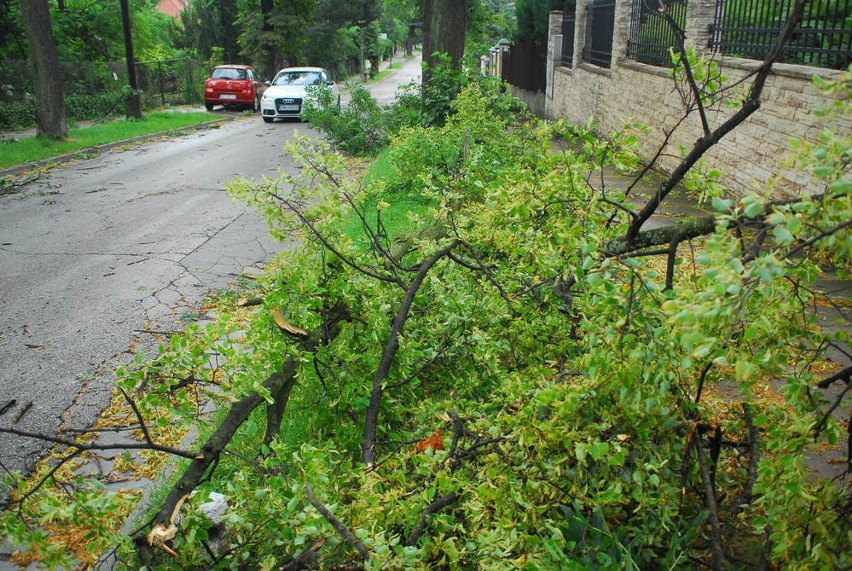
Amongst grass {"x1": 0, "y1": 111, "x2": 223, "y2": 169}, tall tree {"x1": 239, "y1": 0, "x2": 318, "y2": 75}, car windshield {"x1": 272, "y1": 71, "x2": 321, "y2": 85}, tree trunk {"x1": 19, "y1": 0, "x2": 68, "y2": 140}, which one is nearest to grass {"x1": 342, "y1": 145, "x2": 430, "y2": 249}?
grass {"x1": 0, "y1": 111, "x2": 223, "y2": 169}

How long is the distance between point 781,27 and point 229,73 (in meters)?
26.8

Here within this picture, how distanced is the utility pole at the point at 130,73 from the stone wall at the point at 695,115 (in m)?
14.6

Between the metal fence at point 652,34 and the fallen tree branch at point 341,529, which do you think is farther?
the metal fence at point 652,34

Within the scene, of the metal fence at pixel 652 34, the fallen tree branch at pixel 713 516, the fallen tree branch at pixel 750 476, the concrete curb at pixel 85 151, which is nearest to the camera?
the fallen tree branch at pixel 713 516

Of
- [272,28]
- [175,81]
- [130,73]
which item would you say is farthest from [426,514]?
[272,28]

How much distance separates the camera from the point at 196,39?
4756cm

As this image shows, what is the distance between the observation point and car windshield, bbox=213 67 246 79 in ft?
103

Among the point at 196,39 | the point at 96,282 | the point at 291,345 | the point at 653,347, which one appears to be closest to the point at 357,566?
the point at 653,347

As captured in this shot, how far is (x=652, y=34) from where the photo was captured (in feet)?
46.2

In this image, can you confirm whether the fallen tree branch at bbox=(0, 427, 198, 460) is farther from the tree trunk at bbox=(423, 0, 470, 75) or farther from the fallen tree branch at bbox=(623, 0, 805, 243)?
the tree trunk at bbox=(423, 0, 470, 75)

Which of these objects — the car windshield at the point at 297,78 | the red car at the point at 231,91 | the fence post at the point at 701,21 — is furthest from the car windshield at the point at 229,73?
the fence post at the point at 701,21

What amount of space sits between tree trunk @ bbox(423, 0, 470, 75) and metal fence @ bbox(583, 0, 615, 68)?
339 cm

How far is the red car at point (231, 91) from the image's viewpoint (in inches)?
1206

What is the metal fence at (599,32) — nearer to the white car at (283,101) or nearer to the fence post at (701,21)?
the fence post at (701,21)
